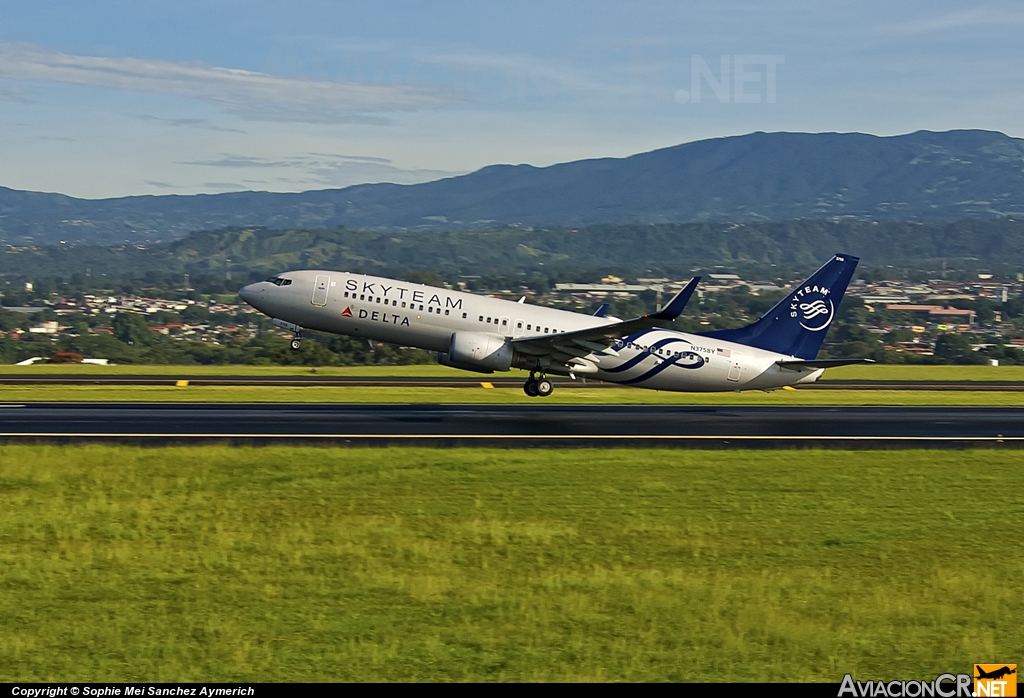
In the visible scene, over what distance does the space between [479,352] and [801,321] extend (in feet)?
50.1

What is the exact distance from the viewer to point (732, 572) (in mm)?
19078

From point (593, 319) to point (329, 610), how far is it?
3158 cm

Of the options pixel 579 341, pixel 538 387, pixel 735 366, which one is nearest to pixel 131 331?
pixel 538 387

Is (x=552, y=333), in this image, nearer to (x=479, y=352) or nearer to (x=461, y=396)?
(x=479, y=352)

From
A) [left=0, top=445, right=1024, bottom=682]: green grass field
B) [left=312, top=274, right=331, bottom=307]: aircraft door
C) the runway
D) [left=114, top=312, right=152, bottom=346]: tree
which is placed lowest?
[left=114, top=312, right=152, bottom=346]: tree

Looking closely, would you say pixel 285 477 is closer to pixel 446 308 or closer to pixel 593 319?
pixel 446 308

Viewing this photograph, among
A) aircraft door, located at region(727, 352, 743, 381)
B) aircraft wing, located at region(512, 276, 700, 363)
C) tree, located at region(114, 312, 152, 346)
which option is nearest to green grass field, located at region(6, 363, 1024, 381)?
aircraft wing, located at region(512, 276, 700, 363)

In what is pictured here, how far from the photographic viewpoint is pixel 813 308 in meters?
47.8

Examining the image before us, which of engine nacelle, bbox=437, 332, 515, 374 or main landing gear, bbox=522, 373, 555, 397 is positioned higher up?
engine nacelle, bbox=437, 332, 515, 374

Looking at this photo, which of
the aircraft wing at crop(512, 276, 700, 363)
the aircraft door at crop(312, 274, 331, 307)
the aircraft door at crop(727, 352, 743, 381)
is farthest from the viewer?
the aircraft door at crop(727, 352, 743, 381)

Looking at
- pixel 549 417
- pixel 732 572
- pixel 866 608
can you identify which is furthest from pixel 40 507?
pixel 549 417

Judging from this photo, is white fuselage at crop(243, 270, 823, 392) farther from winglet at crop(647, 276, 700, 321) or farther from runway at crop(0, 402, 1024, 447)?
winglet at crop(647, 276, 700, 321)

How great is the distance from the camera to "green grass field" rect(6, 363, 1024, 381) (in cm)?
6153

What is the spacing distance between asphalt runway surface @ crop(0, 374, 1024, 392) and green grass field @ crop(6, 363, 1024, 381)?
214 cm
